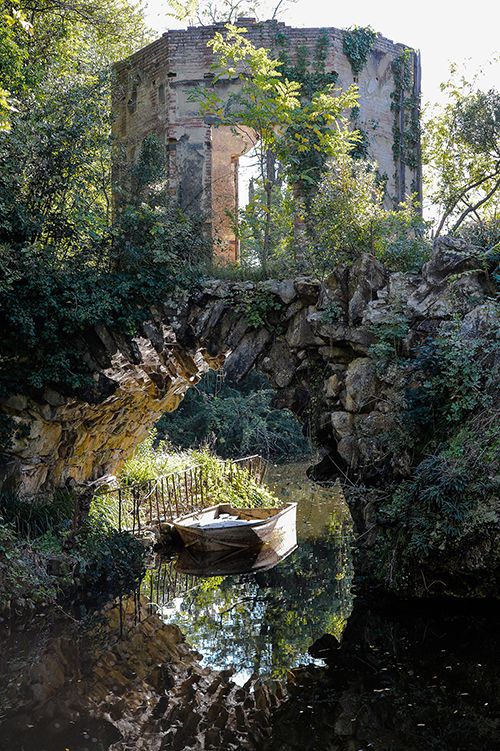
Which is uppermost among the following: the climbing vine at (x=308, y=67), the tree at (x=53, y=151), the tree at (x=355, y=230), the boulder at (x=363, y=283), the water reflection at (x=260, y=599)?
the climbing vine at (x=308, y=67)

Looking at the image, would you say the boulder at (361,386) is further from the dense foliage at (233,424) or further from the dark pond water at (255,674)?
the dense foliage at (233,424)

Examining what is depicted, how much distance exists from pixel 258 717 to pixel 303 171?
358 inches

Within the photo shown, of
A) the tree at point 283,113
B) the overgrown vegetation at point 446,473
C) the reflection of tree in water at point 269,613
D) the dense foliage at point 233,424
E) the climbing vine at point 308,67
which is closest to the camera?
the reflection of tree in water at point 269,613

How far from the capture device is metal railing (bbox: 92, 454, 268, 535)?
13.3 metres

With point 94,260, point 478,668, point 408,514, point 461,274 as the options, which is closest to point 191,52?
point 94,260

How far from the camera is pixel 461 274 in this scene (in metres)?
10.2

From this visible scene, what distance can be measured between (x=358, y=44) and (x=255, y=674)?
35.9ft

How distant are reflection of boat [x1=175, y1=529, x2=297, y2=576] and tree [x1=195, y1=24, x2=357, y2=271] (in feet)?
15.8

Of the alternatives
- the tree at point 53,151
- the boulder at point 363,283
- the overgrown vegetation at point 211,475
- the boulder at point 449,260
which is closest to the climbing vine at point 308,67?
the tree at point 53,151

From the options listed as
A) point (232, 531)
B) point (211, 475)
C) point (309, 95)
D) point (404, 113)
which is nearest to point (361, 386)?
point (232, 531)

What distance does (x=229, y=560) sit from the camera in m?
12.9

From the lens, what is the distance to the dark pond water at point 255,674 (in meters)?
6.45

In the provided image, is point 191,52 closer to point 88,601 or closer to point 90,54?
point 90,54

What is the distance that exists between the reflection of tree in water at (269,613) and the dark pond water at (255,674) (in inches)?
1.1
